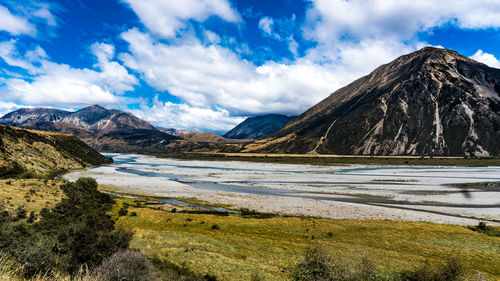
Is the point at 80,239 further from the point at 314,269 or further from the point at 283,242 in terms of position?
the point at 283,242

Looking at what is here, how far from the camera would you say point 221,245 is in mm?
28359

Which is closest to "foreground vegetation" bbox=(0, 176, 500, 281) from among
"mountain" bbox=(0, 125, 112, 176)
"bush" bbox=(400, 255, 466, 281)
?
"bush" bbox=(400, 255, 466, 281)

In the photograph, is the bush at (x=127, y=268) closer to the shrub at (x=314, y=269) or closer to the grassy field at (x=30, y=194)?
the shrub at (x=314, y=269)

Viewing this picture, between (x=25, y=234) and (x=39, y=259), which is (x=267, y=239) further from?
(x=25, y=234)

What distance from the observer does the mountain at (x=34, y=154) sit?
77.4 m

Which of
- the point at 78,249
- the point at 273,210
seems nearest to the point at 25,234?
the point at 78,249

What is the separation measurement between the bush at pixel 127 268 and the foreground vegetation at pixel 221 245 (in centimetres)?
8

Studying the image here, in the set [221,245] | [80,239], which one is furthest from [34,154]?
[221,245]

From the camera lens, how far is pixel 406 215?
44344mm

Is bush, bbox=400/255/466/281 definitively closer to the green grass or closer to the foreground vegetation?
the foreground vegetation

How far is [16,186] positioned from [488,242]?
66.7 m

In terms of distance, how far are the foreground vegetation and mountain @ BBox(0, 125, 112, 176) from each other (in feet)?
159

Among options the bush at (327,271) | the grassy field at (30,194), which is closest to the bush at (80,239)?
the grassy field at (30,194)

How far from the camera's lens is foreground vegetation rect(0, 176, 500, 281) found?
19.0m
